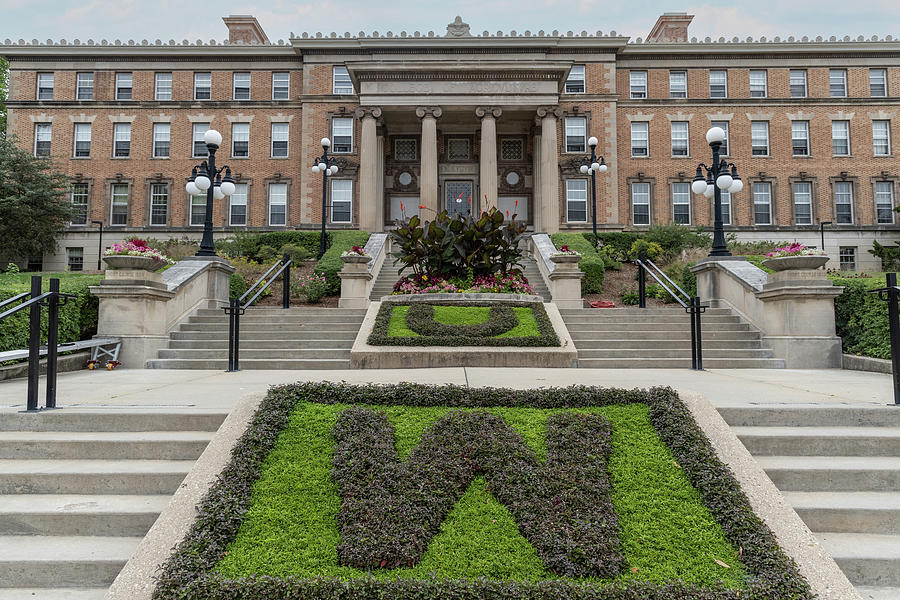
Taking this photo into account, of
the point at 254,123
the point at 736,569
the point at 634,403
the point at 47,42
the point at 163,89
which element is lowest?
the point at 736,569

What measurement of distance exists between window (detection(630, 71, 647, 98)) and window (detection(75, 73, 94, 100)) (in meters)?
32.5

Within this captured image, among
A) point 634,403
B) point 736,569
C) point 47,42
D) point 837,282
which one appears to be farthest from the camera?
point 47,42

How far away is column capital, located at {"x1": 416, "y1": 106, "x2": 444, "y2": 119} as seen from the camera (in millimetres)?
28062

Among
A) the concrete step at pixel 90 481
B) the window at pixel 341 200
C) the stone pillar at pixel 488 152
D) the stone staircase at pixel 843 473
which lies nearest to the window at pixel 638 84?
the stone pillar at pixel 488 152

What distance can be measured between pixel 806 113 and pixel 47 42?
4513 centimetres

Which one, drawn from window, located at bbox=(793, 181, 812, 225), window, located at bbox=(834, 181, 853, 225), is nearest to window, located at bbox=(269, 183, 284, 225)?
window, located at bbox=(793, 181, 812, 225)

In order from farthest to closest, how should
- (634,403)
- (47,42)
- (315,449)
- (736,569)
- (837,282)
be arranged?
(47,42), (837,282), (634,403), (315,449), (736,569)

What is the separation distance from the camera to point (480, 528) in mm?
3320

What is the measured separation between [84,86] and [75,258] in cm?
1040

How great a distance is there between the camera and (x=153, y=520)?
3699 millimetres

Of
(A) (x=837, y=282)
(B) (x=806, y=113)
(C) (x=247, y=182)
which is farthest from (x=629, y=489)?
(B) (x=806, y=113)

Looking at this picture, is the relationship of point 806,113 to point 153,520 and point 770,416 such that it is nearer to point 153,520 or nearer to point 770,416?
point 770,416

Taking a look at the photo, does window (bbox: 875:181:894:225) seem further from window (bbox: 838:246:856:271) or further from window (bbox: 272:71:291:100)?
window (bbox: 272:71:291:100)

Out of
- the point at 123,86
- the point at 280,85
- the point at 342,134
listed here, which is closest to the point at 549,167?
the point at 342,134
